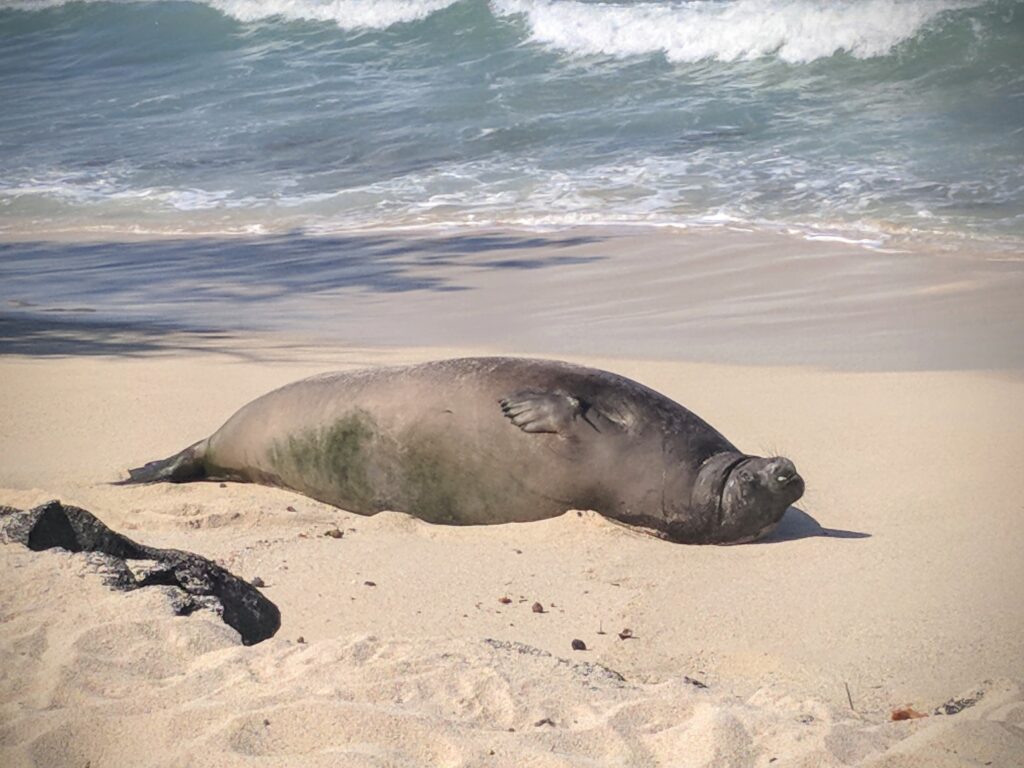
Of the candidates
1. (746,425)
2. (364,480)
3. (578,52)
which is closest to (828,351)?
(746,425)

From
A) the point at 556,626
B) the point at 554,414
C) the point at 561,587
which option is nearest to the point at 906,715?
the point at 556,626

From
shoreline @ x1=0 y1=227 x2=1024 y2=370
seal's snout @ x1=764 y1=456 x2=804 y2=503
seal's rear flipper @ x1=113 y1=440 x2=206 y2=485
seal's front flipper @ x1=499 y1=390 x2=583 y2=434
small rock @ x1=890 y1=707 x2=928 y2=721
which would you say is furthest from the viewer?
shoreline @ x1=0 y1=227 x2=1024 y2=370

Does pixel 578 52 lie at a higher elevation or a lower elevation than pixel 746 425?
higher

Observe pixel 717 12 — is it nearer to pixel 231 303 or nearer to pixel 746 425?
pixel 231 303

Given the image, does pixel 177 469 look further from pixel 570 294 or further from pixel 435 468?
pixel 570 294

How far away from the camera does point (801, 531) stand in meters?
5.03

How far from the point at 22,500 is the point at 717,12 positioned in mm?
18256

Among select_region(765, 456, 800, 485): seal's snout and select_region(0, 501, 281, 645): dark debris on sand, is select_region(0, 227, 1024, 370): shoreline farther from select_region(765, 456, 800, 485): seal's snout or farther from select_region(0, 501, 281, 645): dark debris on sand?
select_region(0, 501, 281, 645): dark debris on sand

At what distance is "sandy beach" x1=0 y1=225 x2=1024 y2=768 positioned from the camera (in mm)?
3092

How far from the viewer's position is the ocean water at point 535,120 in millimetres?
12742

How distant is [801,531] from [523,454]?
1091 mm

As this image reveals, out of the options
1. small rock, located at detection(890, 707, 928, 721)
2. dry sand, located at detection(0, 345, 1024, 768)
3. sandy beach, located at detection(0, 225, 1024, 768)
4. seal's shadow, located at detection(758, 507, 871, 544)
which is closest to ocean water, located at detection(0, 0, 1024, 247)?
sandy beach, located at detection(0, 225, 1024, 768)

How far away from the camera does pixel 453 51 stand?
22.5 m

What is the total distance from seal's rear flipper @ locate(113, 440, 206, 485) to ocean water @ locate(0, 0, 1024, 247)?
21.9 ft
